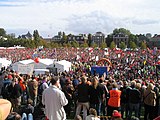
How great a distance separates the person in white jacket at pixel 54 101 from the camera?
557 centimetres

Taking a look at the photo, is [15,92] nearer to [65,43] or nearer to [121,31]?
[65,43]

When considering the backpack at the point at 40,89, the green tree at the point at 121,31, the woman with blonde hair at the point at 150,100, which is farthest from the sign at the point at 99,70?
the green tree at the point at 121,31

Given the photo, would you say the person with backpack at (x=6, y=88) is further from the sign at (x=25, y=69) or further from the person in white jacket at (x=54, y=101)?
the sign at (x=25, y=69)

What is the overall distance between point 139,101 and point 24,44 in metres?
109

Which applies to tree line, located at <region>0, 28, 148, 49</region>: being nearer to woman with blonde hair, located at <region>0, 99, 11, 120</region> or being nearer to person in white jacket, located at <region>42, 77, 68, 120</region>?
person in white jacket, located at <region>42, 77, 68, 120</region>

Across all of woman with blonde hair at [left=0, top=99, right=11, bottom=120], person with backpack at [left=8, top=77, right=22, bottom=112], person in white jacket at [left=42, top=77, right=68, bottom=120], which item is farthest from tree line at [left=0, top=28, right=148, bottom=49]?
woman with blonde hair at [left=0, top=99, right=11, bottom=120]

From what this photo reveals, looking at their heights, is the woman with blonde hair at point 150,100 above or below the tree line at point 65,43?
below

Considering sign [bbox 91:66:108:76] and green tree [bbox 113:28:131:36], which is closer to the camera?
sign [bbox 91:66:108:76]

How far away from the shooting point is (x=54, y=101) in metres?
5.61

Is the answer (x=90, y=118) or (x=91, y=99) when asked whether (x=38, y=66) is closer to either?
(x=91, y=99)

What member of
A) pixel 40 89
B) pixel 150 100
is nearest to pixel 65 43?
pixel 40 89

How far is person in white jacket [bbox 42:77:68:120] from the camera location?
18.3 feet

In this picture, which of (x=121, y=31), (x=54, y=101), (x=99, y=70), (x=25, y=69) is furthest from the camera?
(x=121, y=31)

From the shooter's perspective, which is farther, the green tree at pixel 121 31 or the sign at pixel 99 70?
the green tree at pixel 121 31
